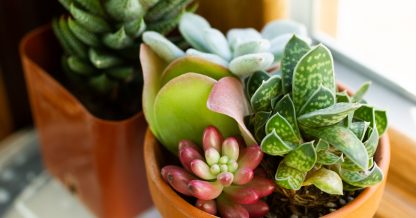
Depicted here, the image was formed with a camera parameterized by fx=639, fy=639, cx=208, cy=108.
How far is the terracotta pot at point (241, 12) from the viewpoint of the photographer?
2.33 ft

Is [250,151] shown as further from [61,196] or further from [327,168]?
[61,196]

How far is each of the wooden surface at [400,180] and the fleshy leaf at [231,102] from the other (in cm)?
19

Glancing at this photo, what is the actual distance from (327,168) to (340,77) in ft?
0.78

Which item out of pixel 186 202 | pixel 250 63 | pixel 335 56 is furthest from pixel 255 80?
pixel 335 56

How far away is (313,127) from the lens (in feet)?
1.69

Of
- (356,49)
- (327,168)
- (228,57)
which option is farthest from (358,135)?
(356,49)

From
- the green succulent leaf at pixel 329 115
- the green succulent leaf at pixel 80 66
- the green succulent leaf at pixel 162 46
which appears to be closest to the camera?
the green succulent leaf at pixel 329 115

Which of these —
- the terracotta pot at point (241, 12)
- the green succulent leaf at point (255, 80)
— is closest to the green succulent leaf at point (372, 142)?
the green succulent leaf at point (255, 80)

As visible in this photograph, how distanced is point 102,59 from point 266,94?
0.20 m

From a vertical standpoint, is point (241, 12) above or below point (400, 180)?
above

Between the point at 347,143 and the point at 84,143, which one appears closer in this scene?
the point at 347,143

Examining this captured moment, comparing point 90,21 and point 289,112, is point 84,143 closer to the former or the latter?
point 90,21

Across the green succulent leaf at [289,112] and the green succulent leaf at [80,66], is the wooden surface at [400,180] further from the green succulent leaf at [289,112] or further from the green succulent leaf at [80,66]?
the green succulent leaf at [80,66]

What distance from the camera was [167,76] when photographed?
587mm
